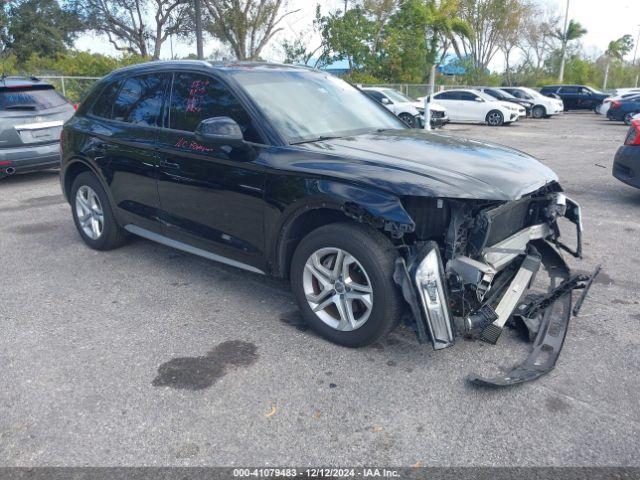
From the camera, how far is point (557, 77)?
1988 inches

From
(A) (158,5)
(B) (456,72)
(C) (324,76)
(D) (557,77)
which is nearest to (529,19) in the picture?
(D) (557,77)

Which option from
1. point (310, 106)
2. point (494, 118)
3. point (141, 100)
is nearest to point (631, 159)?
point (310, 106)

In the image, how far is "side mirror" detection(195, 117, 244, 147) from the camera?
11.7ft

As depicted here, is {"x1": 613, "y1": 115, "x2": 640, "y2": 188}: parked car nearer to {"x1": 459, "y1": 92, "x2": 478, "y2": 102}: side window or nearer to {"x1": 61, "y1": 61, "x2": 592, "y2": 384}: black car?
{"x1": 61, "y1": 61, "x2": 592, "y2": 384}: black car

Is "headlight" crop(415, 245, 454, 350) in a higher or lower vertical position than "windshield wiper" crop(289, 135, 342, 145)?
lower

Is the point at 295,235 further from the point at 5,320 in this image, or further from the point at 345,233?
the point at 5,320

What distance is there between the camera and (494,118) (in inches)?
907

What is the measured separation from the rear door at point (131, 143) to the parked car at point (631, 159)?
→ 19.4ft

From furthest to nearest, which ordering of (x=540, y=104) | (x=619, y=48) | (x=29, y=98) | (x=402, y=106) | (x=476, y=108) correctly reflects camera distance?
(x=619, y=48) < (x=540, y=104) < (x=476, y=108) < (x=402, y=106) < (x=29, y=98)

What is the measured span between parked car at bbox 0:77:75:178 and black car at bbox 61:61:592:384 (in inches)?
159

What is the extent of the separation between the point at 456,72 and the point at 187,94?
137 ft

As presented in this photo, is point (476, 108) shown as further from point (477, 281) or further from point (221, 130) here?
point (477, 281)

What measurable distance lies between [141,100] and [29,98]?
→ 5109 millimetres

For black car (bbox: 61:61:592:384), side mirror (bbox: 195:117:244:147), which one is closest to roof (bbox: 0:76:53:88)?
black car (bbox: 61:61:592:384)
